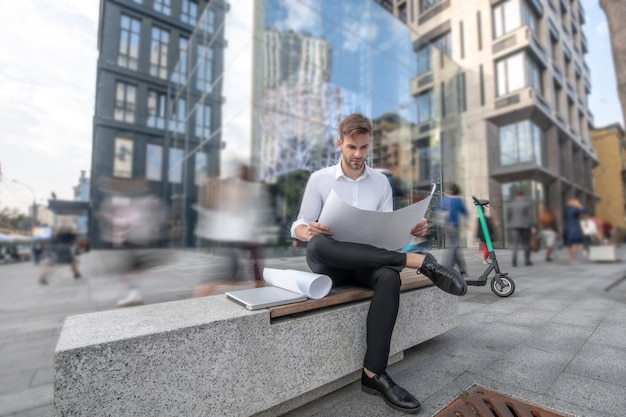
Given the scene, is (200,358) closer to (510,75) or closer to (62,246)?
(62,246)

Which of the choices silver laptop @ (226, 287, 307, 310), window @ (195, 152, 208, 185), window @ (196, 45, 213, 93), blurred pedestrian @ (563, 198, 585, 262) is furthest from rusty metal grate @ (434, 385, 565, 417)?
window @ (196, 45, 213, 93)

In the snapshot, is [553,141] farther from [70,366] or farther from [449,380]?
[70,366]

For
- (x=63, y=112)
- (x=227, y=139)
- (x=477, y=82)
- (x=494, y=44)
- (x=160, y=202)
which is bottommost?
(x=160, y=202)

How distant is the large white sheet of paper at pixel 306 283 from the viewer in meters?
1.39

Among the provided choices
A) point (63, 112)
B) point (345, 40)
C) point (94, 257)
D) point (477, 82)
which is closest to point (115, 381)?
point (63, 112)

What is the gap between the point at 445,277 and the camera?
1447 millimetres

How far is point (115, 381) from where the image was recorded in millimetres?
902

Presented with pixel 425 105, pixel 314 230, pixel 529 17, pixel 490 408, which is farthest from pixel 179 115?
pixel 490 408

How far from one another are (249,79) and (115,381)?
9.45 metres

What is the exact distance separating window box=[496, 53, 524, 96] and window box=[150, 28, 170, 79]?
15.4 ft

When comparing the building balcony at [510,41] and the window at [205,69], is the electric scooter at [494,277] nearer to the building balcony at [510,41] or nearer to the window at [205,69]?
the building balcony at [510,41]

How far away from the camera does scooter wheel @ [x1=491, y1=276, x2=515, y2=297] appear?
5.39ft

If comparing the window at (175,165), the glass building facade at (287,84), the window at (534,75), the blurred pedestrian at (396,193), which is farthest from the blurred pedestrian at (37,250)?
the window at (175,165)

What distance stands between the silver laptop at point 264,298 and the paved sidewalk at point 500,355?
1.96 ft
